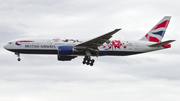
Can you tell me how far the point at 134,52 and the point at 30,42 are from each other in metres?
14.5

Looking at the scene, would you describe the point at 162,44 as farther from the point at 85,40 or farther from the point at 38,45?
the point at 38,45

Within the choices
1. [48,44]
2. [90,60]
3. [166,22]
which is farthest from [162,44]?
[48,44]

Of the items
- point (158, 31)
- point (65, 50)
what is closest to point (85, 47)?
point (65, 50)

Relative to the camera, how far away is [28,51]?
5312 cm

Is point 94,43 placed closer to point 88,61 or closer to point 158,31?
point 88,61

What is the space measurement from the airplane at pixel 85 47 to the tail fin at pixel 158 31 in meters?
1.46

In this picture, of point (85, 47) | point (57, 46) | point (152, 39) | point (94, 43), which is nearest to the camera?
point (94, 43)

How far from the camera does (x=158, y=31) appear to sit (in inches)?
2340

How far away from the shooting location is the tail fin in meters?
58.4

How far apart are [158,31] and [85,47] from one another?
12.7 metres

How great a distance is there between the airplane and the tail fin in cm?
146

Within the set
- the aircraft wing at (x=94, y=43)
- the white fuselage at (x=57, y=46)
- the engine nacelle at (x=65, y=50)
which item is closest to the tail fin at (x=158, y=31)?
the white fuselage at (x=57, y=46)

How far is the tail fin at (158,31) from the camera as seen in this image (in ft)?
192

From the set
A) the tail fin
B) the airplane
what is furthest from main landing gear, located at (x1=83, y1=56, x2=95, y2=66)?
the tail fin
